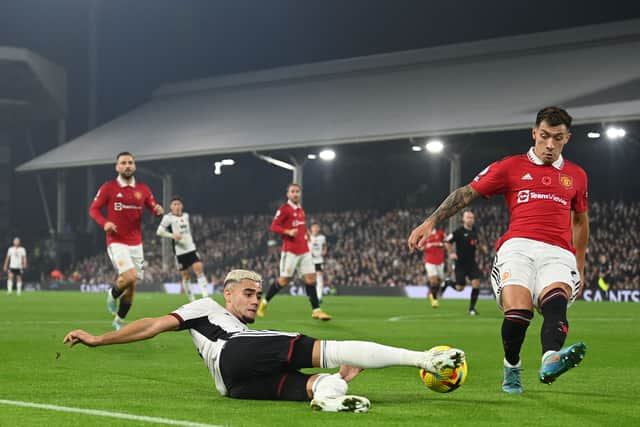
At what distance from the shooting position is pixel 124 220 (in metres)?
15.2

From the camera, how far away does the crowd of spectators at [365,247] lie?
34.3 meters

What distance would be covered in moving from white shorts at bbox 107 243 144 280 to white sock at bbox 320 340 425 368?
8790 mm

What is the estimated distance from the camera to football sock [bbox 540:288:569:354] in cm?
671

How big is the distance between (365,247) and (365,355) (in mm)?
35269

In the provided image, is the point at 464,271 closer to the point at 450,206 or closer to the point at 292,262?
the point at 292,262

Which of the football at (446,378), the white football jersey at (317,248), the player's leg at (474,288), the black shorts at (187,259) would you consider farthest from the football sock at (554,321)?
the white football jersey at (317,248)

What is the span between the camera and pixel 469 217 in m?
21.3

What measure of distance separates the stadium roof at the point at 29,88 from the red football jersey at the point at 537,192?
48.4 m

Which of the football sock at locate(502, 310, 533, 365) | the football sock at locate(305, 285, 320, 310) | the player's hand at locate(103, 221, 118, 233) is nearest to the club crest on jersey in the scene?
the football sock at locate(502, 310, 533, 365)

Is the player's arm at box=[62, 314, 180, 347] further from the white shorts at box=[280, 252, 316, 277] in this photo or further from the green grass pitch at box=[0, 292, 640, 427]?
the white shorts at box=[280, 252, 316, 277]

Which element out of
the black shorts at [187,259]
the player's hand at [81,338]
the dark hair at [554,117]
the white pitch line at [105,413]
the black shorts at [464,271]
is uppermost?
the dark hair at [554,117]

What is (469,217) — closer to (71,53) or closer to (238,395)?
(238,395)

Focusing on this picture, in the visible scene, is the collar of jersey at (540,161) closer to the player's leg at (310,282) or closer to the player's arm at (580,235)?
the player's arm at (580,235)

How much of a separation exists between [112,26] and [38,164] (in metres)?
13.6
